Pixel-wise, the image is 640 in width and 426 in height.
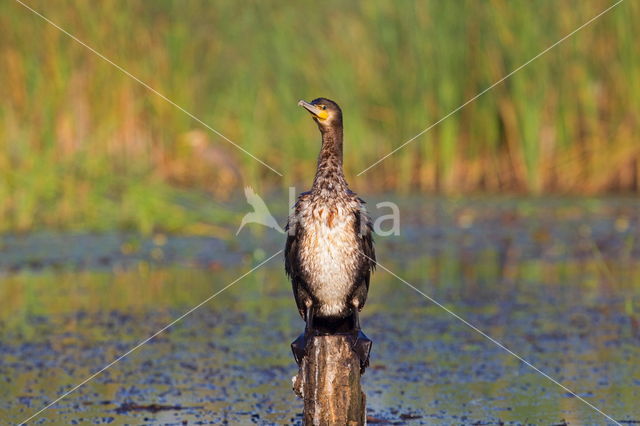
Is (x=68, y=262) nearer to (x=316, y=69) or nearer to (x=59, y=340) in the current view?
(x=59, y=340)

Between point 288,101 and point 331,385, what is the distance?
9302 mm

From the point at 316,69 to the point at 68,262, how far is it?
5.20 meters

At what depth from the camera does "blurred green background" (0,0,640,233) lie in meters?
11.4

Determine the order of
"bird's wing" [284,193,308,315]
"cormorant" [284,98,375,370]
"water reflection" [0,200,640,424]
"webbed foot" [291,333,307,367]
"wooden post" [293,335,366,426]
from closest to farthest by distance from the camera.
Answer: "wooden post" [293,335,366,426] → "webbed foot" [291,333,307,367] → "cormorant" [284,98,375,370] → "bird's wing" [284,193,308,315] → "water reflection" [0,200,640,424]

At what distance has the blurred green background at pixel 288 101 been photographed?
11352mm

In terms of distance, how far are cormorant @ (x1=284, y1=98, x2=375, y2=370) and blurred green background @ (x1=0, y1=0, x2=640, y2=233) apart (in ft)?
19.8

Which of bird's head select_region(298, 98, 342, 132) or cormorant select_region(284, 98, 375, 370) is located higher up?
bird's head select_region(298, 98, 342, 132)

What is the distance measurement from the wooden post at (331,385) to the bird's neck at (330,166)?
731 mm

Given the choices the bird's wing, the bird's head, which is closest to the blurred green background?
the bird's head

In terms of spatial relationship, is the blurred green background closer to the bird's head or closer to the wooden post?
the bird's head

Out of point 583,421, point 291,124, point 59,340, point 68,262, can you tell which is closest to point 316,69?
point 291,124

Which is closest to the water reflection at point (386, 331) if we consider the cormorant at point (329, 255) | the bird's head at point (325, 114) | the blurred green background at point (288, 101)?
the cormorant at point (329, 255)

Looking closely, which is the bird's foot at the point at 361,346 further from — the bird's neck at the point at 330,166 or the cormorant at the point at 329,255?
the bird's neck at the point at 330,166

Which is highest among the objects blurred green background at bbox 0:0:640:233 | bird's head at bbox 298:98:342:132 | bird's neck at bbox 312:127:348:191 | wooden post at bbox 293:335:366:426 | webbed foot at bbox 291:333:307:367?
blurred green background at bbox 0:0:640:233
